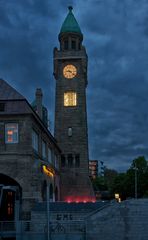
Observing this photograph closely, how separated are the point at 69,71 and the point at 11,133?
30008mm

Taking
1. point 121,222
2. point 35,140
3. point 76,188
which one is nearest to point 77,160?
point 76,188

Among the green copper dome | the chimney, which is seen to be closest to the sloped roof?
the chimney

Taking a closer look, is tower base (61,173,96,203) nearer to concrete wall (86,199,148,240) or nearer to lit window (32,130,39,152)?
lit window (32,130,39,152)

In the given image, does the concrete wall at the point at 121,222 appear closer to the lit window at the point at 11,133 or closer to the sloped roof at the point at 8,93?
the lit window at the point at 11,133

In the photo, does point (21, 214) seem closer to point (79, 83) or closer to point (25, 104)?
point (25, 104)

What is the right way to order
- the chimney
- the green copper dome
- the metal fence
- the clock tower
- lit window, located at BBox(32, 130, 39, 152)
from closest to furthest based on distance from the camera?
1. the metal fence
2. lit window, located at BBox(32, 130, 39, 152)
3. the chimney
4. the clock tower
5. the green copper dome

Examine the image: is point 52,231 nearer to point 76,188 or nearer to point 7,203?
point 7,203

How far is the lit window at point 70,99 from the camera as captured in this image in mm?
70188

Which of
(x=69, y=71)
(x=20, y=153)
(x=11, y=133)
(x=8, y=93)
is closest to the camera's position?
(x=20, y=153)

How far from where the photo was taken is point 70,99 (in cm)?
7038

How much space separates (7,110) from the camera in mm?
42875

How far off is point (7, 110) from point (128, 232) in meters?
15.4

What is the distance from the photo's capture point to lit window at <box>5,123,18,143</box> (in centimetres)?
4225

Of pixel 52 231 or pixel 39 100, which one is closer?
pixel 52 231
